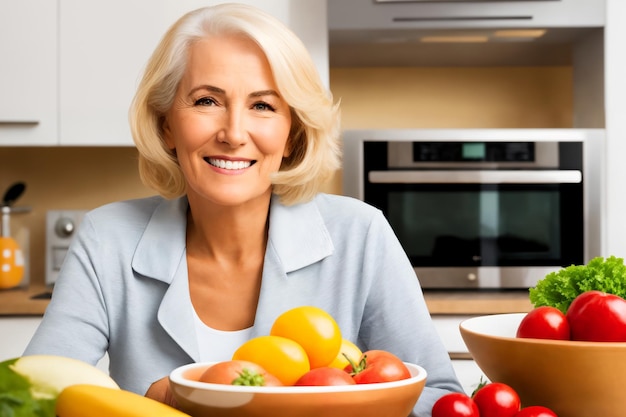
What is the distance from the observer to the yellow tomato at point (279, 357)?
24.9 inches

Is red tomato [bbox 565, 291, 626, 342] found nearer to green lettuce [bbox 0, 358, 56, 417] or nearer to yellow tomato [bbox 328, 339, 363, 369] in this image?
yellow tomato [bbox 328, 339, 363, 369]

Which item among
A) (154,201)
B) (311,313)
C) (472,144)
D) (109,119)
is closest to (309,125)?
(154,201)

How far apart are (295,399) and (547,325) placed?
0.95ft

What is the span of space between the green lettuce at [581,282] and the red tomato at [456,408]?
0.80 ft

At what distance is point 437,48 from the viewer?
254 centimetres

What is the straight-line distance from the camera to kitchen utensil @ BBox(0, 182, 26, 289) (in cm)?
248

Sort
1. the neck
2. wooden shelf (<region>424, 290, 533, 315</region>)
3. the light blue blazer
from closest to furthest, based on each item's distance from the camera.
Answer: the light blue blazer < the neck < wooden shelf (<region>424, 290, 533, 315</region>)

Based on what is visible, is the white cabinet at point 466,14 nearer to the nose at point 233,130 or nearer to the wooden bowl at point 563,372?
the nose at point 233,130

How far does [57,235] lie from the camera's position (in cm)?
264

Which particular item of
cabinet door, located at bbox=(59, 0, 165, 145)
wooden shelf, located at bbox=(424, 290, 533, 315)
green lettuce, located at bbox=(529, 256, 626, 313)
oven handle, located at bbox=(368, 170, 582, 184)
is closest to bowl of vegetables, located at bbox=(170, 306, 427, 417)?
green lettuce, located at bbox=(529, 256, 626, 313)

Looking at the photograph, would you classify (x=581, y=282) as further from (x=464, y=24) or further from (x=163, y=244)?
(x=464, y=24)

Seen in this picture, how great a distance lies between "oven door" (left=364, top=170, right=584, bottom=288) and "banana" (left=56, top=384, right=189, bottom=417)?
1.77 metres

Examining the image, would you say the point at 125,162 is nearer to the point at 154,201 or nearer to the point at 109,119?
the point at 109,119

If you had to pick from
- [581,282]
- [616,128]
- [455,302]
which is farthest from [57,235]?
[581,282]
